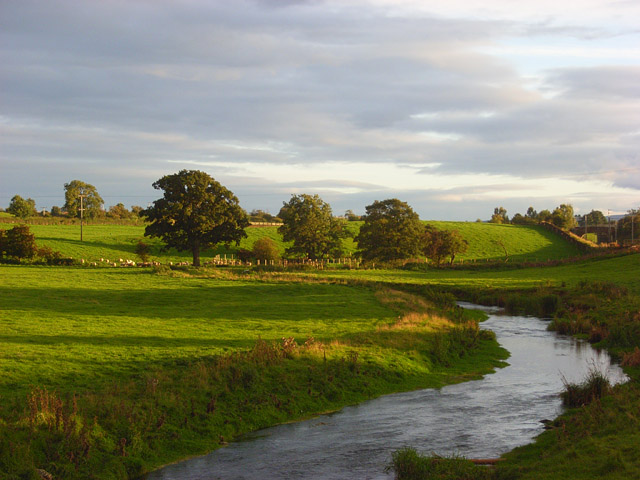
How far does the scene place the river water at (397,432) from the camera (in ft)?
59.5

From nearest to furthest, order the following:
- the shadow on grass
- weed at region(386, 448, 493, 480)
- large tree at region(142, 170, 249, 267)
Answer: weed at region(386, 448, 493, 480) → the shadow on grass → large tree at region(142, 170, 249, 267)

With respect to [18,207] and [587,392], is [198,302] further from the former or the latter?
[18,207]

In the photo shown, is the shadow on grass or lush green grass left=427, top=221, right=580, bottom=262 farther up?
lush green grass left=427, top=221, right=580, bottom=262

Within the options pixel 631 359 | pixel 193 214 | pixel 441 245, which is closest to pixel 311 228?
pixel 441 245

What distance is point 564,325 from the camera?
45.9m

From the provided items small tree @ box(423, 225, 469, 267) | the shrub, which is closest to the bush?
small tree @ box(423, 225, 469, 267)

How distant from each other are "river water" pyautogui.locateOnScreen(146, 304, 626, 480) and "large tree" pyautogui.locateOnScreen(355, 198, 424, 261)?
77678 millimetres

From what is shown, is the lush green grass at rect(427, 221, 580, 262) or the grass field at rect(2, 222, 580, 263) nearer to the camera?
the grass field at rect(2, 222, 580, 263)

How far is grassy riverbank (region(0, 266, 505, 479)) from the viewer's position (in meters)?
18.3

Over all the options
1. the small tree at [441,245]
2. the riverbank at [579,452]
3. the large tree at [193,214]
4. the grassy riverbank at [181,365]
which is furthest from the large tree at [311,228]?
the riverbank at [579,452]

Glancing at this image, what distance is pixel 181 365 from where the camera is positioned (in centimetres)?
2619

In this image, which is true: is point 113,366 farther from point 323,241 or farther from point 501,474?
point 323,241

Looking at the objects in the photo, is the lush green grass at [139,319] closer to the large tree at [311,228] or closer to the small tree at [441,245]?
the large tree at [311,228]

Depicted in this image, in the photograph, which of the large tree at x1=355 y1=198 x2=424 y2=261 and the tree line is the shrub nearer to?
the tree line
